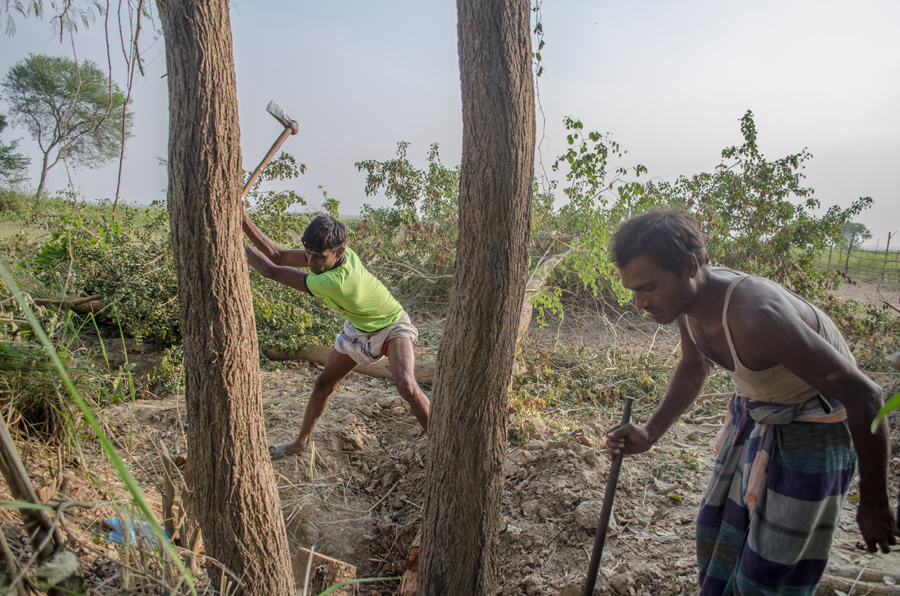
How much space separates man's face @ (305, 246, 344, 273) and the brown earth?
1155 mm

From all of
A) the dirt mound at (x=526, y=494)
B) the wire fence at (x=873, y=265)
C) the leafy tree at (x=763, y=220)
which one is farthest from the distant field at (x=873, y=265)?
the dirt mound at (x=526, y=494)

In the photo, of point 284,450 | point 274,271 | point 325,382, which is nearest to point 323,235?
point 274,271

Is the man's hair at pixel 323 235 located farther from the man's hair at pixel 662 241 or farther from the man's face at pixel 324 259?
the man's hair at pixel 662 241

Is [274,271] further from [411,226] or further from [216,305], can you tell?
[411,226]

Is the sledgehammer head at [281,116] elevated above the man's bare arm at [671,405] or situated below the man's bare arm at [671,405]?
above

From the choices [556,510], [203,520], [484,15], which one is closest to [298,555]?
[203,520]

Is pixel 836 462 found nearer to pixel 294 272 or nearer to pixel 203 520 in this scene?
pixel 203 520

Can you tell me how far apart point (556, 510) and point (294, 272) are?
2079 millimetres

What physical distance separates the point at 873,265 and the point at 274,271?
16.7m

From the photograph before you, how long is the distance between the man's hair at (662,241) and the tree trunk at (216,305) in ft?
4.06

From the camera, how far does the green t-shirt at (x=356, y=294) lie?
3.33 m

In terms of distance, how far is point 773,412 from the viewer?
5.64ft

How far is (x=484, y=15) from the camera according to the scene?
67.5 inches

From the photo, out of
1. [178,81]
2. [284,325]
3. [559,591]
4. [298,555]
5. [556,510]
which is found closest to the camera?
[178,81]
